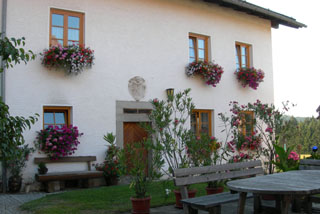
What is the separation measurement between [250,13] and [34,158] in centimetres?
856

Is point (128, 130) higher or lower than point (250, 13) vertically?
lower

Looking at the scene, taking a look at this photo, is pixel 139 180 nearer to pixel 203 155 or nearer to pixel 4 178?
pixel 203 155

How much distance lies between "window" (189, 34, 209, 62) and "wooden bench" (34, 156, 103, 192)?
4509 millimetres

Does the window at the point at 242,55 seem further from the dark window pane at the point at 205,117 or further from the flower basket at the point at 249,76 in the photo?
the dark window pane at the point at 205,117

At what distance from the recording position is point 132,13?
9.58 meters

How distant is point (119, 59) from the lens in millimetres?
9258

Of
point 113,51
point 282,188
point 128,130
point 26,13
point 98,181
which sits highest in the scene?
point 26,13

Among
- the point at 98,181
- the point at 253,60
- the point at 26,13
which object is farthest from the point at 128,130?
the point at 253,60

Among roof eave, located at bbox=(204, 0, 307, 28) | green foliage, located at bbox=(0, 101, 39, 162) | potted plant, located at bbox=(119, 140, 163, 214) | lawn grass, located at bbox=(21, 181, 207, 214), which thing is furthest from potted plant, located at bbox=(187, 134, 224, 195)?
roof eave, located at bbox=(204, 0, 307, 28)

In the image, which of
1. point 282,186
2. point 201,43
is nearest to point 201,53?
point 201,43

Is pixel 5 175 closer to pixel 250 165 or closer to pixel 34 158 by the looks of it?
pixel 34 158

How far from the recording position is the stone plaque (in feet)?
30.8

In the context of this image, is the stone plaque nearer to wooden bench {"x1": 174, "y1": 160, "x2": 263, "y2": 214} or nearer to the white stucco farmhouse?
the white stucco farmhouse

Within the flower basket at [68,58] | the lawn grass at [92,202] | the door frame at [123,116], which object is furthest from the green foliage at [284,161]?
the flower basket at [68,58]
